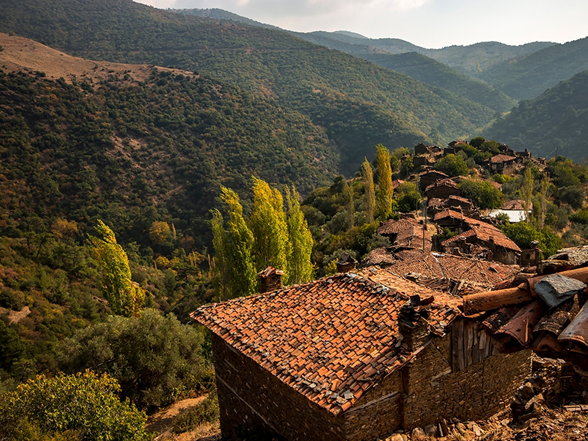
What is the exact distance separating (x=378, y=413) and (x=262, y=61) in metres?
173

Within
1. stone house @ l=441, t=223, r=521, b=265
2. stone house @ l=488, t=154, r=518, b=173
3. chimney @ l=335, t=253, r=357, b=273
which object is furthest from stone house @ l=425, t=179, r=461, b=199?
chimney @ l=335, t=253, r=357, b=273

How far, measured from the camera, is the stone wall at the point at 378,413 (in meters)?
7.40

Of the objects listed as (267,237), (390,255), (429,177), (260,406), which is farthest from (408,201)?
(260,406)

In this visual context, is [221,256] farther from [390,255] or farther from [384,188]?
[384,188]

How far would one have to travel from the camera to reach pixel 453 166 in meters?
51.3

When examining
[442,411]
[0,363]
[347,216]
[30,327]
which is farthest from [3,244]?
[442,411]

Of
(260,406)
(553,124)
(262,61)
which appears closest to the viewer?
(260,406)

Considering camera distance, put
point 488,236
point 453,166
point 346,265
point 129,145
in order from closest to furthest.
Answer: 1. point 346,265
2. point 488,236
3. point 453,166
4. point 129,145

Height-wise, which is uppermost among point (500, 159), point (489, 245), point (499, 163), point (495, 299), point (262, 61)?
point (262, 61)

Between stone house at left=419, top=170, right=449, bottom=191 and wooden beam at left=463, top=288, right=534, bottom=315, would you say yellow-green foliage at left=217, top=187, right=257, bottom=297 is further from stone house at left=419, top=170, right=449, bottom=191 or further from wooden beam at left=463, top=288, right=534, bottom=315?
stone house at left=419, top=170, right=449, bottom=191

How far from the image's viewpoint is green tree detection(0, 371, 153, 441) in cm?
1053

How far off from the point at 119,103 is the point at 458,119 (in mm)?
125270

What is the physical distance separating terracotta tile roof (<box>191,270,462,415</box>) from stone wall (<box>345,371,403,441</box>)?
33 centimetres

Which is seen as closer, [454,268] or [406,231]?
[454,268]
